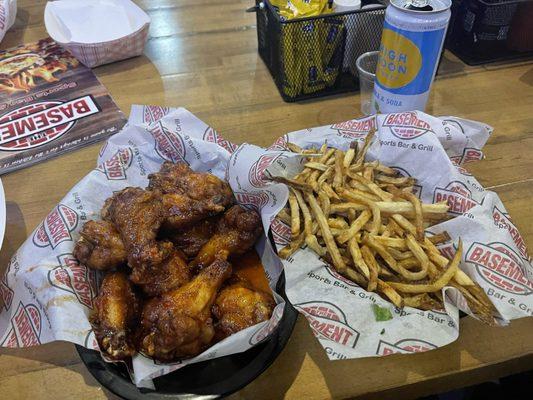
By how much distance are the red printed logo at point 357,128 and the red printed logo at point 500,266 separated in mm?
457

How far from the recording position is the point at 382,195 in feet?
3.39

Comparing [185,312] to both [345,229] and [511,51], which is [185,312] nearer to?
[345,229]

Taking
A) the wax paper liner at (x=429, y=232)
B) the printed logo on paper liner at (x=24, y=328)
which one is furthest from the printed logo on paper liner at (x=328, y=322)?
the printed logo on paper liner at (x=24, y=328)

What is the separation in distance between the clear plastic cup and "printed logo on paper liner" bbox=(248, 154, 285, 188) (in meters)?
0.62

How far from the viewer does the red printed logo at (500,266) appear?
887 millimetres

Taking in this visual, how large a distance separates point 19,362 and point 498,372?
3.45 ft

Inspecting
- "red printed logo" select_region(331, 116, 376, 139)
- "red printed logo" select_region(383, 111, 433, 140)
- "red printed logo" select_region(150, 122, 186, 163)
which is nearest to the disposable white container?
"red printed logo" select_region(150, 122, 186, 163)

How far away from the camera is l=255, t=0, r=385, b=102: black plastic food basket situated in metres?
1.48

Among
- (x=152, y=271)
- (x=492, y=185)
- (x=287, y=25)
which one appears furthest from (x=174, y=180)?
(x=492, y=185)

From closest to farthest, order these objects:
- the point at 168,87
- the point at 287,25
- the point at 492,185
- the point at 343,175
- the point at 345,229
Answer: the point at 345,229 < the point at 343,175 < the point at 492,185 < the point at 287,25 < the point at 168,87

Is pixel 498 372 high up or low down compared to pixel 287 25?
down

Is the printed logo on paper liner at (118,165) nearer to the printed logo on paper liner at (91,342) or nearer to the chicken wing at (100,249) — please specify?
the chicken wing at (100,249)

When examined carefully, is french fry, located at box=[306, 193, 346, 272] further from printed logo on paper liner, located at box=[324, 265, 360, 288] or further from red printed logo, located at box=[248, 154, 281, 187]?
red printed logo, located at box=[248, 154, 281, 187]

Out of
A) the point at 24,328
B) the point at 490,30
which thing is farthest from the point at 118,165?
the point at 490,30
